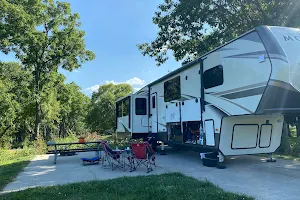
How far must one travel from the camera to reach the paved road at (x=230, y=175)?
203 inches

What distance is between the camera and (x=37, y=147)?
1360 cm

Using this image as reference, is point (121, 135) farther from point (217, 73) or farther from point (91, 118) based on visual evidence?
Result: point (91, 118)

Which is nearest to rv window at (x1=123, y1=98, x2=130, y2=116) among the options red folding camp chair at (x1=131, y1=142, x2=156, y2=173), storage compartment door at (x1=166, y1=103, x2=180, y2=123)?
storage compartment door at (x1=166, y1=103, x2=180, y2=123)

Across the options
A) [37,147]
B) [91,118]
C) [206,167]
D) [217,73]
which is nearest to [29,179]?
[206,167]

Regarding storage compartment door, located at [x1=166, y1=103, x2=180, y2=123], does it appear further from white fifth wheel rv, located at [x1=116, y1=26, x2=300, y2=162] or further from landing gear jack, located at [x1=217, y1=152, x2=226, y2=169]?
landing gear jack, located at [x1=217, y1=152, x2=226, y2=169]

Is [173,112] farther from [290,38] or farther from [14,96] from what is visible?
[14,96]


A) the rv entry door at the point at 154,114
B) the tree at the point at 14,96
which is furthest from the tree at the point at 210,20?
the tree at the point at 14,96

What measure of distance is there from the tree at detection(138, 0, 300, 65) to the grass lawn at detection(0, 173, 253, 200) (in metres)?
8.09

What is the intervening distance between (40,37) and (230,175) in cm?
1769

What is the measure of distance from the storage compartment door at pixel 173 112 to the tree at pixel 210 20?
4.37 m

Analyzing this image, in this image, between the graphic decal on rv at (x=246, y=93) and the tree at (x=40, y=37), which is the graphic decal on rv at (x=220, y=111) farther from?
the tree at (x=40, y=37)

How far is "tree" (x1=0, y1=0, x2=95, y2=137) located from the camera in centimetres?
1830

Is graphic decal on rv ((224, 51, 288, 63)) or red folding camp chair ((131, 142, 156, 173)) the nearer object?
graphic decal on rv ((224, 51, 288, 63))

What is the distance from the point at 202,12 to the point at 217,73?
5589 mm
